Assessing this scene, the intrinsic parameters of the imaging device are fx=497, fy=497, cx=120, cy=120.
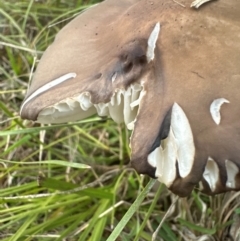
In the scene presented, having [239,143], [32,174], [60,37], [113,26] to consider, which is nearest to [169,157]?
[239,143]

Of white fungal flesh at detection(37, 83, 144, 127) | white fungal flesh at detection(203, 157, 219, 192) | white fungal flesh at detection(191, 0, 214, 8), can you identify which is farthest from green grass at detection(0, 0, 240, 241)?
white fungal flesh at detection(191, 0, 214, 8)

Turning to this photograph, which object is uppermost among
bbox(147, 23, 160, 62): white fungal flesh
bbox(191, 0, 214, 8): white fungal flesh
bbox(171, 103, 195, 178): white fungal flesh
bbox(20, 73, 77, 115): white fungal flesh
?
bbox(191, 0, 214, 8): white fungal flesh

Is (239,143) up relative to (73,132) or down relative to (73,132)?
up

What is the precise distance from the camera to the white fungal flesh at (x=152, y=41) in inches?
44.1

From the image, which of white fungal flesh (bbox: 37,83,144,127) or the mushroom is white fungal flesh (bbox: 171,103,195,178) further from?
white fungal flesh (bbox: 37,83,144,127)

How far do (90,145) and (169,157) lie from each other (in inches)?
34.9

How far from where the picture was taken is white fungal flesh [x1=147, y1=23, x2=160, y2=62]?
1.12m

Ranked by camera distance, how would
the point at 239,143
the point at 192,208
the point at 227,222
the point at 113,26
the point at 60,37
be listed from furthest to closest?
the point at 192,208
the point at 227,222
the point at 60,37
the point at 113,26
the point at 239,143

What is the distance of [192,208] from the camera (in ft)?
5.45

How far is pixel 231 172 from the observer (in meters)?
1.03

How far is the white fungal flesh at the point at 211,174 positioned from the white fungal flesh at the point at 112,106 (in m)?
0.20

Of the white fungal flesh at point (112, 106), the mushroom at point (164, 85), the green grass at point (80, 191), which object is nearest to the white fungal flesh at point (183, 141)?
the mushroom at point (164, 85)

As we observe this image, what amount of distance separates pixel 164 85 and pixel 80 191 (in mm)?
533

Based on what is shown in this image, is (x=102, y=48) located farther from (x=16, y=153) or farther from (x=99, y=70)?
(x=16, y=153)
